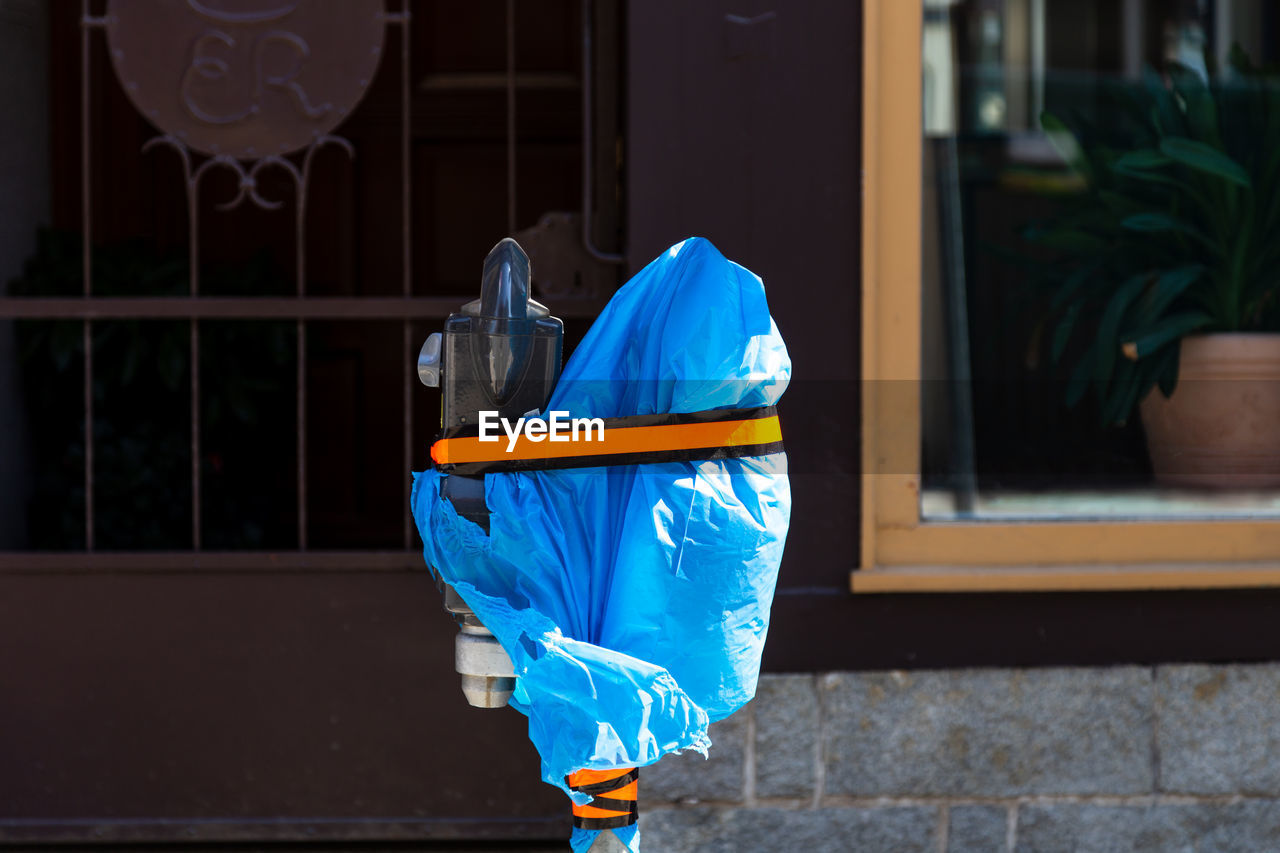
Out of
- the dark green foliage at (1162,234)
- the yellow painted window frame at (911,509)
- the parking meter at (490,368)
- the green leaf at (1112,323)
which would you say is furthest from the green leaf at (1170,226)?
the parking meter at (490,368)

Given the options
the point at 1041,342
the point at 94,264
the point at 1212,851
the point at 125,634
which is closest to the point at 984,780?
the point at 1212,851

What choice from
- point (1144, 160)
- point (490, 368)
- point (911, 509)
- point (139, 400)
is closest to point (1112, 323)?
point (1144, 160)

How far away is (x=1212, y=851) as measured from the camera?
10.2 feet

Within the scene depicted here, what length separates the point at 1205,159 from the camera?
3.24m

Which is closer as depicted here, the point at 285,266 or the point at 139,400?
the point at 139,400

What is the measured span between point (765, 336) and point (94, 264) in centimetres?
247

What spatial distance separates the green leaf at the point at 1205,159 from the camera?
10.6 ft

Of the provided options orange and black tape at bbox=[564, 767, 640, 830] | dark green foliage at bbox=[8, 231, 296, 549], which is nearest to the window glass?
orange and black tape at bbox=[564, 767, 640, 830]

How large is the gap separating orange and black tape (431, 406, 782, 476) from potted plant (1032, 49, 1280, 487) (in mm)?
1789

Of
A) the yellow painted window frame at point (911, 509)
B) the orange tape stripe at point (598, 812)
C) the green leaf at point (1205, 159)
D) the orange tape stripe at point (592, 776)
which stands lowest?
the orange tape stripe at point (598, 812)

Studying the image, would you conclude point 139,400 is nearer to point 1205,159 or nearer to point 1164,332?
point 1164,332

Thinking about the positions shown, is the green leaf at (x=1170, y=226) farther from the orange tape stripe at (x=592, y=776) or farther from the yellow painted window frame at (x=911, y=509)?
the orange tape stripe at (x=592, y=776)

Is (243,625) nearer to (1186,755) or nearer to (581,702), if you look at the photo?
(581,702)

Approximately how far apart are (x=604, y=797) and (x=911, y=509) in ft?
4.74
